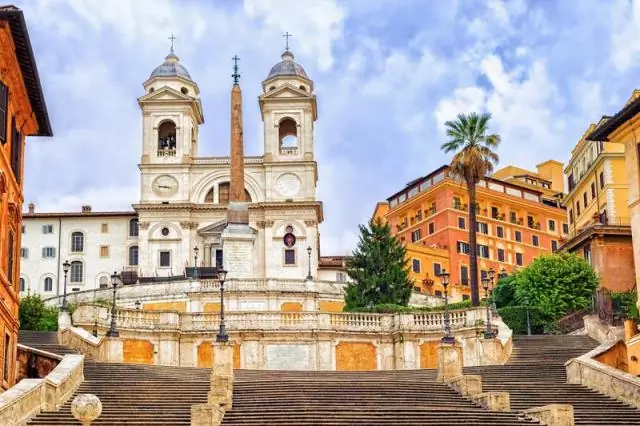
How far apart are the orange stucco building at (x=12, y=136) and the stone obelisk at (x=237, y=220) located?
39330mm

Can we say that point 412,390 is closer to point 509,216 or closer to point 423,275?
point 423,275

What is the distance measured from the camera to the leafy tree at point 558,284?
195 feet

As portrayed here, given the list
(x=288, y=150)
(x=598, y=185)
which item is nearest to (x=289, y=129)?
(x=288, y=150)

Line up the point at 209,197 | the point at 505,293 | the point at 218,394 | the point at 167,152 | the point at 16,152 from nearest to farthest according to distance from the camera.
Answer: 1. the point at 218,394
2. the point at 16,152
3. the point at 505,293
4. the point at 209,197
5. the point at 167,152

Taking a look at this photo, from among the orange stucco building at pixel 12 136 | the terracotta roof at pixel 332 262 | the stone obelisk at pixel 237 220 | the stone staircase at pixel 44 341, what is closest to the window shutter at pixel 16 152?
the orange stucco building at pixel 12 136

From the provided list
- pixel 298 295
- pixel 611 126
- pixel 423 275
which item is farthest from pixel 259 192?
pixel 611 126

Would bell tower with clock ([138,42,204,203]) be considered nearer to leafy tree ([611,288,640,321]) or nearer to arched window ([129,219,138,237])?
arched window ([129,219,138,237])

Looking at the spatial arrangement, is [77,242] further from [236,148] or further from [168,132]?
[236,148]

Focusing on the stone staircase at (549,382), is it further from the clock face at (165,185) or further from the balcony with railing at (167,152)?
the balcony with railing at (167,152)

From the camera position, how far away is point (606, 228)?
2648 inches

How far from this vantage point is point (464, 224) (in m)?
108

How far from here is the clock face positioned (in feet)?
325

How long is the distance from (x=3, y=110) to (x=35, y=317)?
27.4 m

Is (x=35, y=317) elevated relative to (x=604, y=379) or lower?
elevated
